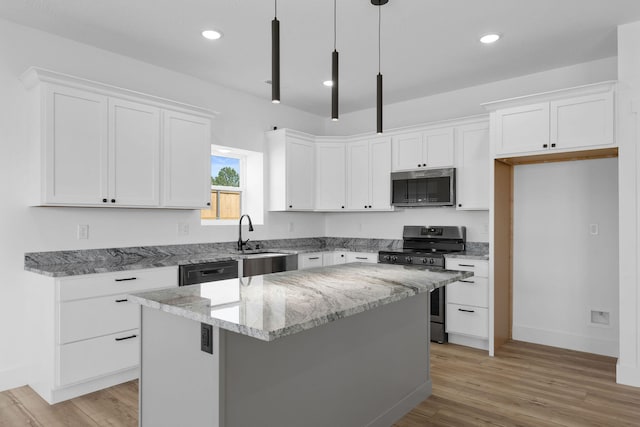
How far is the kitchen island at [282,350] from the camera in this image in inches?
64.9

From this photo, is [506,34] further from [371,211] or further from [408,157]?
[371,211]

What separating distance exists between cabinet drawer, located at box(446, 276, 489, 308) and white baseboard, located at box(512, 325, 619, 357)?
28.1 inches

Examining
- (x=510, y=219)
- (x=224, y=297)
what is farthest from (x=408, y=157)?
(x=224, y=297)

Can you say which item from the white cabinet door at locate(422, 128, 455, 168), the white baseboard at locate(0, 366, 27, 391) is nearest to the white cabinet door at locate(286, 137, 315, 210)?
the white cabinet door at locate(422, 128, 455, 168)

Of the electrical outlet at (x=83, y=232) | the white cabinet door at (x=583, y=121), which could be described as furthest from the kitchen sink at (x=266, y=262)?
the white cabinet door at (x=583, y=121)

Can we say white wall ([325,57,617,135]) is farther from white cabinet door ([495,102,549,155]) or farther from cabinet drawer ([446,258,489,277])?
cabinet drawer ([446,258,489,277])

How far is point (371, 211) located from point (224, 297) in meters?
3.72

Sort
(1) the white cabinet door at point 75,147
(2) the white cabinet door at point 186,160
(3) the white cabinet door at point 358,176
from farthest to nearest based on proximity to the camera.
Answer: (3) the white cabinet door at point 358,176, (2) the white cabinet door at point 186,160, (1) the white cabinet door at point 75,147

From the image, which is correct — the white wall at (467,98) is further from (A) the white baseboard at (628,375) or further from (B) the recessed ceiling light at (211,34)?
(B) the recessed ceiling light at (211,34)

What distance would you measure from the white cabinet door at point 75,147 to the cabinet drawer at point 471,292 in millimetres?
3398

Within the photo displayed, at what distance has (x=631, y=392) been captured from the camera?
3070 mm

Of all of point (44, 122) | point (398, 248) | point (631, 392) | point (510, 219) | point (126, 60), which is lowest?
point (631, 392)

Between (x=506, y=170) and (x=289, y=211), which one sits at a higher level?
(x=506, y=170)

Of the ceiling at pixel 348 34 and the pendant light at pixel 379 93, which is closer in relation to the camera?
the pendant light at pixel 379 93
